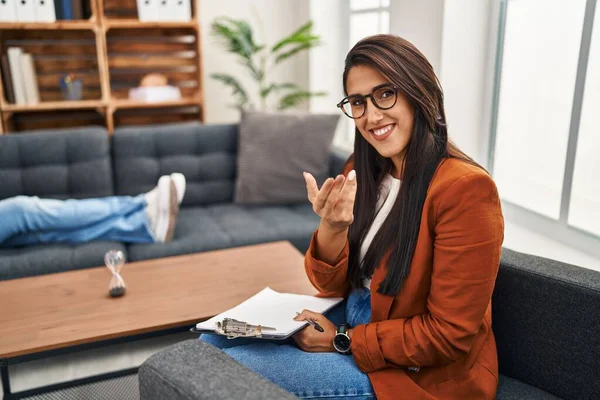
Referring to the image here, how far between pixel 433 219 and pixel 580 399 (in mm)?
526

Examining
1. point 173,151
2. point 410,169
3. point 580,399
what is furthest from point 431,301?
point 173,151

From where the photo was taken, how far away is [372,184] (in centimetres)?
140

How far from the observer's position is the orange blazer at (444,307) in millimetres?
1105

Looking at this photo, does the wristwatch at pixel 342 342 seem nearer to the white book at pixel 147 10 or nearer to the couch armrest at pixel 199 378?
the couch armrest at pixel 199 378

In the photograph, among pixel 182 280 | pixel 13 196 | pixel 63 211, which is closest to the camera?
pixel 182 280

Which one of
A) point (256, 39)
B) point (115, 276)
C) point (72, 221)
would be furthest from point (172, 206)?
point (256, 39)

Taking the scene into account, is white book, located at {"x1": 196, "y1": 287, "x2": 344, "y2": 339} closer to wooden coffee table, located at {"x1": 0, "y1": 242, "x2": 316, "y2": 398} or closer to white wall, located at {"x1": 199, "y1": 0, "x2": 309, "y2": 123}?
wooden coffee table, located at {"x1": 0, "y1": 242, "x2": 316, "y2": 398}

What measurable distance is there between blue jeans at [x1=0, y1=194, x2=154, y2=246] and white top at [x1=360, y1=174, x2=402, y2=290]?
54.2 inches

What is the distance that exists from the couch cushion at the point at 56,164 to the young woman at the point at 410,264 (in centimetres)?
175

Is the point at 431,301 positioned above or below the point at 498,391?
above

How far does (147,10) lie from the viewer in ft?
11.1

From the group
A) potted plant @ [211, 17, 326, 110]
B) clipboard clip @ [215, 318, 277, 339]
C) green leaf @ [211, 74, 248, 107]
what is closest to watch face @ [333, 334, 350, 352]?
clipboard clip @ [215, 318, 277, 339]

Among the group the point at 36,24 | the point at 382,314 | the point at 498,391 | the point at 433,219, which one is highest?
the point at 36,24

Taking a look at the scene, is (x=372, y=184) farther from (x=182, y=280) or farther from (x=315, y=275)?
(x=182, y=280)
